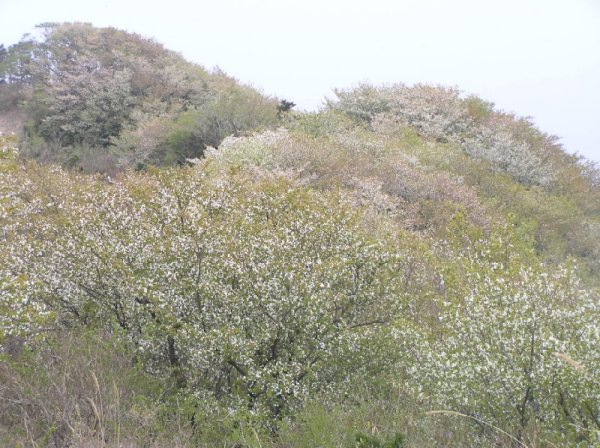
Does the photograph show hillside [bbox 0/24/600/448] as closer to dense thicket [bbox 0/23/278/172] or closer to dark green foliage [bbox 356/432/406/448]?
dark green foliage [bbox 356/432/406/448]

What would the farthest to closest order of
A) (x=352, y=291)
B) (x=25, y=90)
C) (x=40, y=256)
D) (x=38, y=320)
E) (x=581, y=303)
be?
(x=25, y=90) → (x=40, y=256) → (x=352, y=291) → (x=581, y=303) → (x=38, y=320)

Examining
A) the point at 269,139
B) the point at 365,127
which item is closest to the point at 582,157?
the point at 365,127

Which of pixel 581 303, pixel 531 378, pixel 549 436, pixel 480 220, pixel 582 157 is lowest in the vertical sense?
pixel 549 436

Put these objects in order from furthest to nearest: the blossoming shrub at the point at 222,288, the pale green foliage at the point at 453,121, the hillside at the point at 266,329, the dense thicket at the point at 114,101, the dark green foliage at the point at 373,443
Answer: the pale green foliage at the point at 453,121
the dense thicket at the point at 114,101
the blossoming shrub at the point at 222,288
the hillside at the point at 266,329
the dark green foliage at the point at 373,443

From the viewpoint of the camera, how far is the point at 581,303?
6.69 meters

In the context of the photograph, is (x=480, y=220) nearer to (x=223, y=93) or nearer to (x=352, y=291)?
(x=352, y=291)

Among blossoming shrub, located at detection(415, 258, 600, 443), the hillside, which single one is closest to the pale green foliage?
the hillside

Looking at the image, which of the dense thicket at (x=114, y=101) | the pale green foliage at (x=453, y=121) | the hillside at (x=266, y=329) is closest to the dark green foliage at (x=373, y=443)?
the hillside at (x=266, y=329)

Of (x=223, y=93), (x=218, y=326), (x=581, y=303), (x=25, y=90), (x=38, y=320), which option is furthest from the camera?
(x=25, y=90)

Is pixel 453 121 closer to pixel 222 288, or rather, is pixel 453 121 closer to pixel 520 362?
pixel 222 288

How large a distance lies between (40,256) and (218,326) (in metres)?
2.99

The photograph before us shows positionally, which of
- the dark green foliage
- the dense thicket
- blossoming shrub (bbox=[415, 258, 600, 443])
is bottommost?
the dark green foliage

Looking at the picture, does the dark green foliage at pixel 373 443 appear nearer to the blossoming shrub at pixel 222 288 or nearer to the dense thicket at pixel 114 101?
the blossoming shrub at pixel 222 288

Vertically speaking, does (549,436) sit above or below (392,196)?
below
